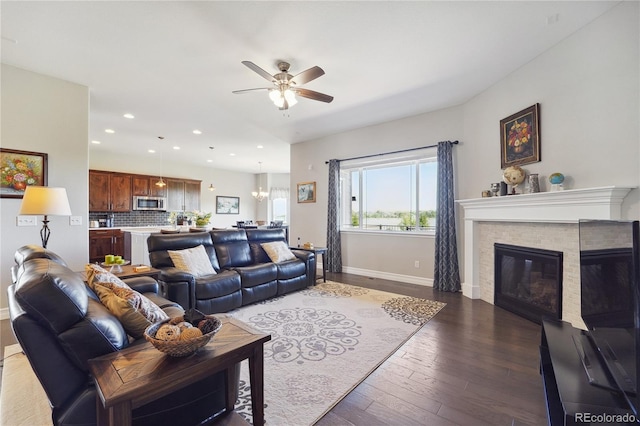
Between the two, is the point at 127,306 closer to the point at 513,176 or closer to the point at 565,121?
the point at 513,176

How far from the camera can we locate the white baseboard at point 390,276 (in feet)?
15.8

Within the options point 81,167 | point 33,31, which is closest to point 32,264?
point 33,31

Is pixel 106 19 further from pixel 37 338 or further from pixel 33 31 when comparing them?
pixel 37 338

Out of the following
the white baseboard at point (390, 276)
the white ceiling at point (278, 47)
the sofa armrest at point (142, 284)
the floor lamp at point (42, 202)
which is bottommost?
the white baseboard at point (390, 276)

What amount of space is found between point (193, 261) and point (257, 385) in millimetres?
2411

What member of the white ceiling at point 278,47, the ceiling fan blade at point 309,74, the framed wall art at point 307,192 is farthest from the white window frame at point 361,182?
the ceiling fan blade at point 309,74

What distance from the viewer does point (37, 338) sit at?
3.73ft

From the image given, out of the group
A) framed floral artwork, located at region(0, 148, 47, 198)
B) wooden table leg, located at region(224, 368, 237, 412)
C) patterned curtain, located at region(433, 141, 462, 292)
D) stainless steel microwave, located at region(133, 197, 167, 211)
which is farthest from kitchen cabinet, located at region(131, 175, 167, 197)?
wooden table leg, located at region(224, 368, 237, 412)

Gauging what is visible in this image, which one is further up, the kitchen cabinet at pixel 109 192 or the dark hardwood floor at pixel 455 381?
the kitchen cabinet at pixel 109 192

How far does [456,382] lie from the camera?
2.05 m

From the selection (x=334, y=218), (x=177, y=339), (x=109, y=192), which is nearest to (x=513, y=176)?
(x=334, y=218)

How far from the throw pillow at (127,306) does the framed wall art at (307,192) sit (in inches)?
187

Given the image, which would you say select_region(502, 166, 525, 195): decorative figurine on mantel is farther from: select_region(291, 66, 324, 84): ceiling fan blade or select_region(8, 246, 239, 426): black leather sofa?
select_region(8, 246, 239, 426): black leather sofa

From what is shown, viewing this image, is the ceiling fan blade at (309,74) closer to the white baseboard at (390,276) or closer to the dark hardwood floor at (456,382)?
the dark hardwood floor at (456,382)
